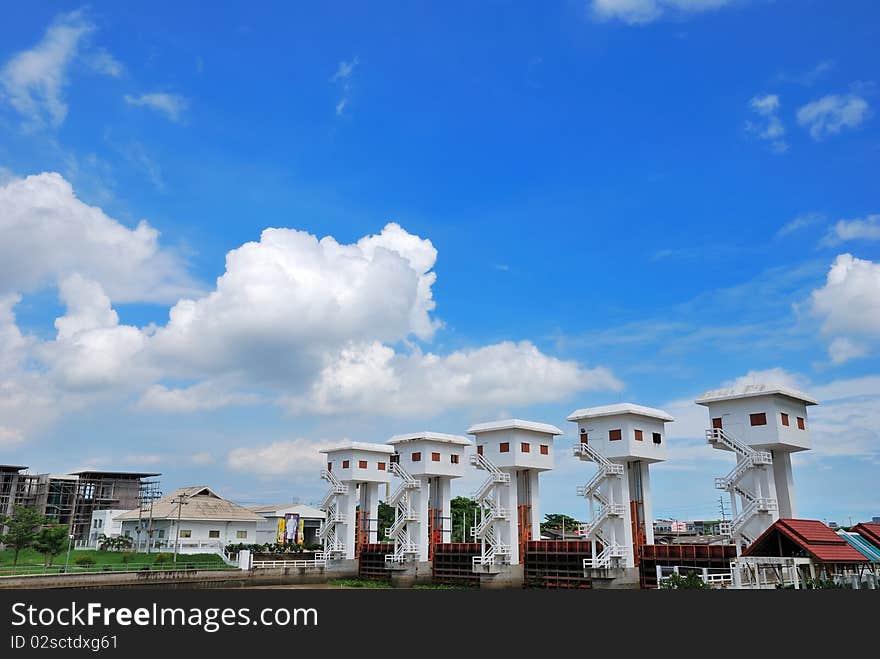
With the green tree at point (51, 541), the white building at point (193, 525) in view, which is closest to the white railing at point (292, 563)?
the white building at point (193, 525)

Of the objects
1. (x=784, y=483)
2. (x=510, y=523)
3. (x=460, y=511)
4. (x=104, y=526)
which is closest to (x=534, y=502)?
(x=510, y=523)

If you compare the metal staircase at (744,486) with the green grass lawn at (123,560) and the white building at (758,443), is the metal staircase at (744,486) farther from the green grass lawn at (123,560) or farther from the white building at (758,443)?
the green grass lawn at (123,560)

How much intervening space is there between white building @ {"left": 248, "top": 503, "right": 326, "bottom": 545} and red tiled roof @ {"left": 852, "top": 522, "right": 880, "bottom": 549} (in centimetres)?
5148

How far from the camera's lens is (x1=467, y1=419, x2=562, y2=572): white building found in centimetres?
4969

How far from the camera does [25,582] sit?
4441 cm

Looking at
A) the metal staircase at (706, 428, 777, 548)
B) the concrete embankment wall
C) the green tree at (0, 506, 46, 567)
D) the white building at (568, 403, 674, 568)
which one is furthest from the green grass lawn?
the metal staircase at (706, 428, 777, 548)

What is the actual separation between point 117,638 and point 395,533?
136 ft

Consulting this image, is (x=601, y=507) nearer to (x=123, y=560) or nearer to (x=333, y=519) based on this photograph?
(x=333, y=519)

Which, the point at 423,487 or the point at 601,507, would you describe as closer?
the point at 601,507

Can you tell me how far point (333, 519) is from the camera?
206 feet

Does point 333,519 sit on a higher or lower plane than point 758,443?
lower

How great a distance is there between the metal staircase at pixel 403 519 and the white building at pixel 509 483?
7.81 metres

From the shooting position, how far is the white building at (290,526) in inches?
3105

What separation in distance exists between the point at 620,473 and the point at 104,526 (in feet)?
196
